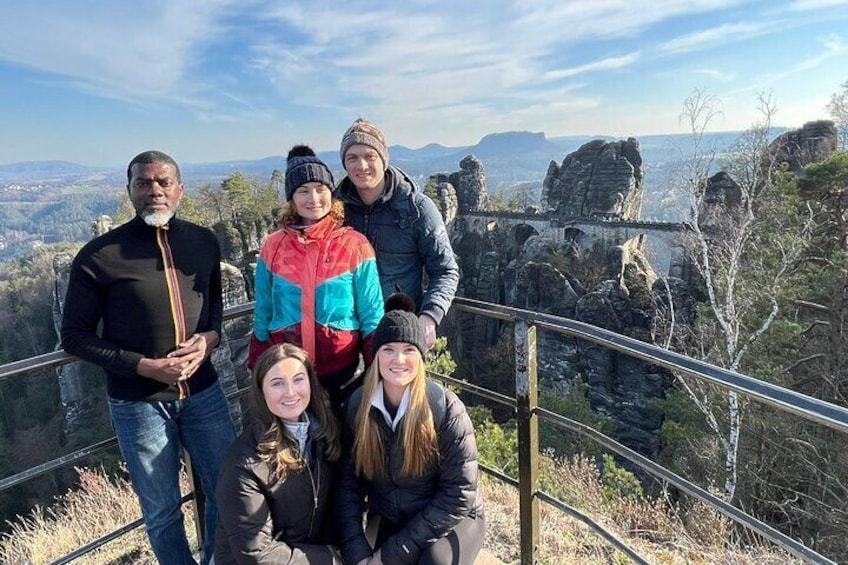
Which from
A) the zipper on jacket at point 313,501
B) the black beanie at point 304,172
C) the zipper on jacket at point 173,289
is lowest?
the zipper on jacket at point 313,501

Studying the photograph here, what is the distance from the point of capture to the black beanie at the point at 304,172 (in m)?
2.52

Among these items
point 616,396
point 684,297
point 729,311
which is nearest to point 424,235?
point 729,311

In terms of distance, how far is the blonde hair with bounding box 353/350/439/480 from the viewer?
90.5 inches

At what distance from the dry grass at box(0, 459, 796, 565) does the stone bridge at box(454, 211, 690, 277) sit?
74.1 feet

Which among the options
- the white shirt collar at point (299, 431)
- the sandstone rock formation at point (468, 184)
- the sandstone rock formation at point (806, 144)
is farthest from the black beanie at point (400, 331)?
the sandstone rock formation at point (468, 184)

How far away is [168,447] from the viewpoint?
8.31 feet

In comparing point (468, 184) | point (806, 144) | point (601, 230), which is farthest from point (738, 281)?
point (468, 184)

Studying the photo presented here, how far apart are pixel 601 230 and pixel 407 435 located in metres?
33.0

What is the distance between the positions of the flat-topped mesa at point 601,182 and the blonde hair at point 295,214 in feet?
111

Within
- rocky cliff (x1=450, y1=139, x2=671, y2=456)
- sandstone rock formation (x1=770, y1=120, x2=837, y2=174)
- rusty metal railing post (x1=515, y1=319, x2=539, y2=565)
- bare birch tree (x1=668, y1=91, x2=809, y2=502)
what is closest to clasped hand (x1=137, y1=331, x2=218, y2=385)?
rusty metal railing post (x1=515, y1=319, x2=539, y2=565)

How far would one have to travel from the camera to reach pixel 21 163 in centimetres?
19512

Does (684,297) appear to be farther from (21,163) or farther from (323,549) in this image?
(21,163)

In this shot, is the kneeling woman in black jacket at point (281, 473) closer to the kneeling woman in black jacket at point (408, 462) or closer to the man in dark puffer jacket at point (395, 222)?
the kneeling woman in black jacket at point (408, 462)

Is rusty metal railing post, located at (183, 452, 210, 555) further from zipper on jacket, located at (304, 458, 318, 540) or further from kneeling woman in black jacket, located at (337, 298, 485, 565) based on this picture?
kneeling woman in black jacket, located at (337, 298, 485, 565)
